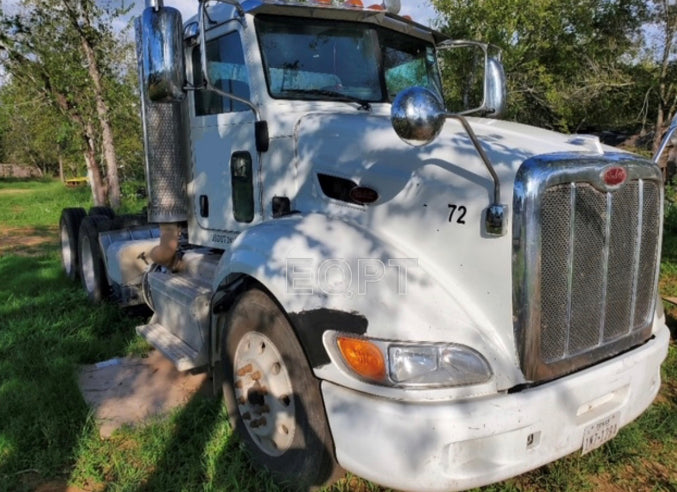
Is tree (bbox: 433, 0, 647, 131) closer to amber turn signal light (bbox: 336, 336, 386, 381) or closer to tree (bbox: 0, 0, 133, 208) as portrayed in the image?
tree (bbox: 0, 0, 133, 208)

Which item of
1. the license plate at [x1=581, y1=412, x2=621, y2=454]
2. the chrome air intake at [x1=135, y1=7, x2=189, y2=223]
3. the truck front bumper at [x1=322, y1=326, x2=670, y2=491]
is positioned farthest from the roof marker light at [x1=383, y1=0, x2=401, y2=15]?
the license plate at [x1=581, y1=412, x2=621, y2=454]

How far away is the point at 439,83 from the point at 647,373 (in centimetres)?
269

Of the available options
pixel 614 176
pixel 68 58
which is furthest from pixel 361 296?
pixel 68 58

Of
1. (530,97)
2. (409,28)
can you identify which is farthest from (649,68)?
(409,28)

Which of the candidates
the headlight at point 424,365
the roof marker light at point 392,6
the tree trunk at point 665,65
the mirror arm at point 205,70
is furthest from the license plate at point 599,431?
the tree trunk at point 665,65

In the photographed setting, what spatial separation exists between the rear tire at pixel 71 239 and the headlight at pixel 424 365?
5959 mm

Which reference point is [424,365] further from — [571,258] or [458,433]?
[571,258]

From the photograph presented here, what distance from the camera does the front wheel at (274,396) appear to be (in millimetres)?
2461

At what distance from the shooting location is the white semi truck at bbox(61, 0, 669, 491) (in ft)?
7.07

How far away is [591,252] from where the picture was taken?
95.5 inches

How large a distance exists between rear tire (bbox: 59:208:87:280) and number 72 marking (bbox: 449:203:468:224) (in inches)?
235

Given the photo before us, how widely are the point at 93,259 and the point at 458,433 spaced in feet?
17.3

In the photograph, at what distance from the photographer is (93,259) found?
6.16 m

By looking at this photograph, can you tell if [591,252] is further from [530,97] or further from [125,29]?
[530,97]
